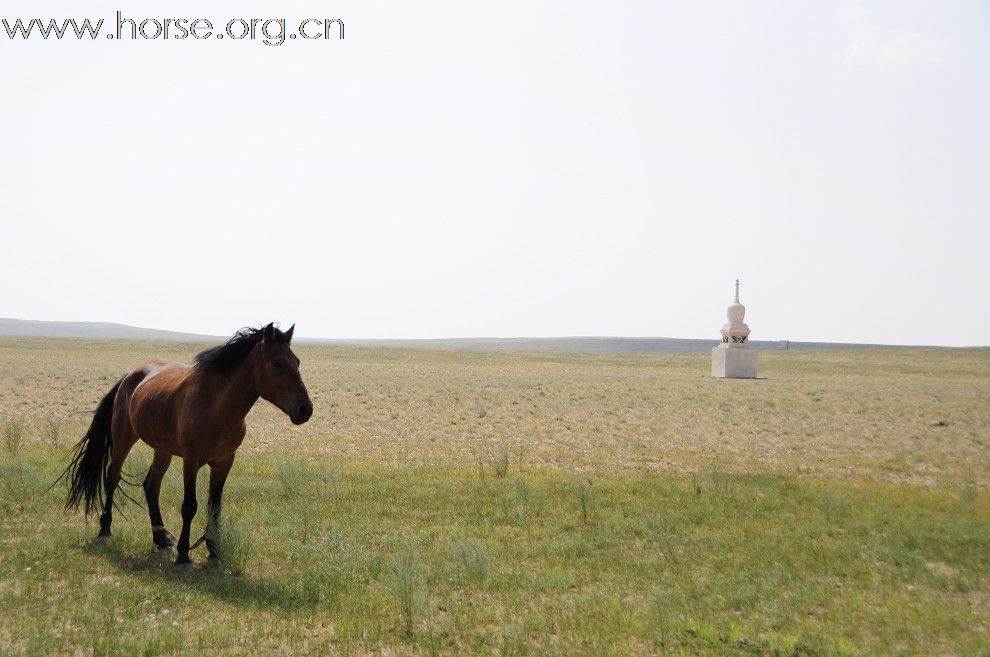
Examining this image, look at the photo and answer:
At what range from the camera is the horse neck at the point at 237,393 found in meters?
7.38

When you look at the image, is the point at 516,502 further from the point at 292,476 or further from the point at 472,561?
the point at 472,561

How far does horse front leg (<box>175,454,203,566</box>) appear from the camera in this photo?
7.25 meters

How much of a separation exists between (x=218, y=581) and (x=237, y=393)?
1.65 m

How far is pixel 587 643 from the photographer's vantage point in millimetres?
5586

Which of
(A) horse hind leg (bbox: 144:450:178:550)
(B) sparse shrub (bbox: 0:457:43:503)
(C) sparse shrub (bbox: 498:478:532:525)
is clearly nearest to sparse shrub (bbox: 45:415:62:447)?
(B) sparse shrub (bbox: 0:457:43:503)

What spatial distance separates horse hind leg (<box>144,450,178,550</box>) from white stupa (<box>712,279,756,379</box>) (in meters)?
45.3

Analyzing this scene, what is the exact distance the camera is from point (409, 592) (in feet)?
20.4

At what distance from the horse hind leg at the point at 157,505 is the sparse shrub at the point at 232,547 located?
2.94ft

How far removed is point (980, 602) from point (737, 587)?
197 centimetres

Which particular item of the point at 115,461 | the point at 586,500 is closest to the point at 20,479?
the point at 115,461

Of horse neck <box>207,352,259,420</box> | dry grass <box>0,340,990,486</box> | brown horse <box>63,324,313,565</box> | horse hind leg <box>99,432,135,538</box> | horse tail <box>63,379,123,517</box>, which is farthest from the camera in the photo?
dry grass <box>0,340,990,486</box>

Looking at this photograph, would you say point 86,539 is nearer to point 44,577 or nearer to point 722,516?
point 44,577

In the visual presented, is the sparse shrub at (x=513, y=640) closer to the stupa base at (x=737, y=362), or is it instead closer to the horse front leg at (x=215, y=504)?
the horse front leg at (x=215, y=504)

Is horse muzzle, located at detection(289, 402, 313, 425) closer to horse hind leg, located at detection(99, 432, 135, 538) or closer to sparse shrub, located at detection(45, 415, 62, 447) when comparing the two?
horse hind leg, located at detection(99, 432, 135, 538)
